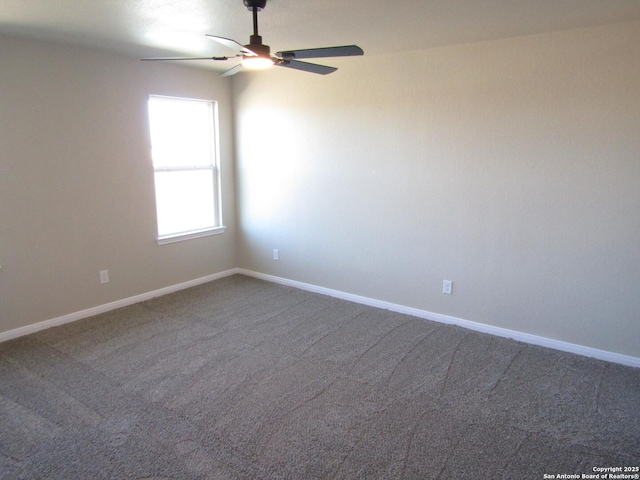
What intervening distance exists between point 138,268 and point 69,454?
233 cm

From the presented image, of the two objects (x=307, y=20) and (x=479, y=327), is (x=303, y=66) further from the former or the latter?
(x=479, y=327)

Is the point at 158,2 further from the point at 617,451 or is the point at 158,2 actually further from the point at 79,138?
the point at 617,451

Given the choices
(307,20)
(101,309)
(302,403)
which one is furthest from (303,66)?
(101,309)

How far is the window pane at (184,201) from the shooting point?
4492 millimetres

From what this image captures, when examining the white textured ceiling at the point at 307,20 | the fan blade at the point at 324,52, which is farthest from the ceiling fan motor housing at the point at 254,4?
the fan blade at the point at 324,52

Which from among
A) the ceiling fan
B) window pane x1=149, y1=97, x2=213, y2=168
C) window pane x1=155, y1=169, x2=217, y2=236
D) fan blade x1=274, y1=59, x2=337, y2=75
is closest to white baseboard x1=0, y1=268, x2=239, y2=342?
window pane x1=155, y1=169, x2=217, y2=236

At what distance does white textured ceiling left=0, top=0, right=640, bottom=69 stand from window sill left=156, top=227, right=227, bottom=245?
190 centimetres

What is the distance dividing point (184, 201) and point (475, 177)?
10.1 ft

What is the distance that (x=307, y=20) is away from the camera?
269 centimetres

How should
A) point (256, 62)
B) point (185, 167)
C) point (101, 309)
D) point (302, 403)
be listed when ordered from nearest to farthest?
point (256, 62)
point (302, 403)
point (101, 309)
point (185, 167)

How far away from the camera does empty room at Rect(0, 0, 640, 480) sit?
2328 millimetres

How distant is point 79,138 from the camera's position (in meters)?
3.66

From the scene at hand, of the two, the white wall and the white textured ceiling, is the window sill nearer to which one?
the white wall

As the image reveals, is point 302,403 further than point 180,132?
No
